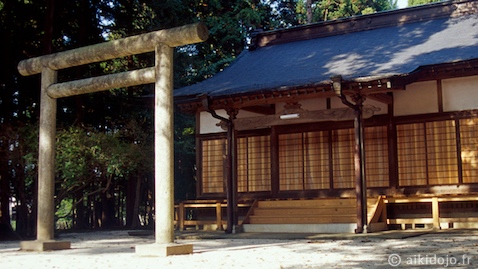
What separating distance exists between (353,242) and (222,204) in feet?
18.0

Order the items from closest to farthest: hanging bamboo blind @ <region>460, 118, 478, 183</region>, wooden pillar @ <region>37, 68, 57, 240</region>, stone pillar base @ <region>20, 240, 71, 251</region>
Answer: stone pillar base @ <region>20, 240, 71, 251</region> < wooden pillar @ <region>37, 68, 57, 240</region> < hanging bamboo blind @ <region>460, 118, 478, 183</region>

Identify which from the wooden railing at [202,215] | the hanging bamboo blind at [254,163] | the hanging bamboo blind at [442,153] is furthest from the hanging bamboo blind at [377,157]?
the wooden railing at [202,215]

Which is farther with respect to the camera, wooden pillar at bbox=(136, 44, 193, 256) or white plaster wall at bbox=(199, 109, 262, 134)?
white plaster wall at bbox=(199, 109, 262, 134)

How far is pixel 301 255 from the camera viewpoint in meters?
8.47

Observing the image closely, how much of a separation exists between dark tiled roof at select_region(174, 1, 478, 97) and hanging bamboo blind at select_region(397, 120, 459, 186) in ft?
5.39

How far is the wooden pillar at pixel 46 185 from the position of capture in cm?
1080

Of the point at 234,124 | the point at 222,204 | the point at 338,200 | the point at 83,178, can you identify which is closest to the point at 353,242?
the point at 338,200

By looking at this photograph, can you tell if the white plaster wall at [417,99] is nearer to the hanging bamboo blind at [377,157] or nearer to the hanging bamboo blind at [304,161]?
the hanging bamboo blind at [377,157]

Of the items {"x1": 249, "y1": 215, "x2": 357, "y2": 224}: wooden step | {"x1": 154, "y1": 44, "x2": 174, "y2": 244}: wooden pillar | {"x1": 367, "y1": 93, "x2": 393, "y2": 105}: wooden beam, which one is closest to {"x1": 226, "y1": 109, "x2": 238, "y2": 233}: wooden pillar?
{"x1": 249, "y1": 215, "x2": 357, "y2": 224}: wooden step

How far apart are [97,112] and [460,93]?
10664 mm

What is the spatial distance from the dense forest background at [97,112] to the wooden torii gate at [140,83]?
332 centimetres

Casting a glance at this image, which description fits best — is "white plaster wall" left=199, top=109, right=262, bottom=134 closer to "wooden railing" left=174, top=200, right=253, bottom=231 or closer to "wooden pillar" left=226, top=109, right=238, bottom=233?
"wooden railing" left=174, top=200, right=253, bottom=231

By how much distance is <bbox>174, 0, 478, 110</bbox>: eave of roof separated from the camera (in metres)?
12.7

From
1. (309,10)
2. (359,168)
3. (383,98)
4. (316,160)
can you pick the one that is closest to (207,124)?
(316,160)
